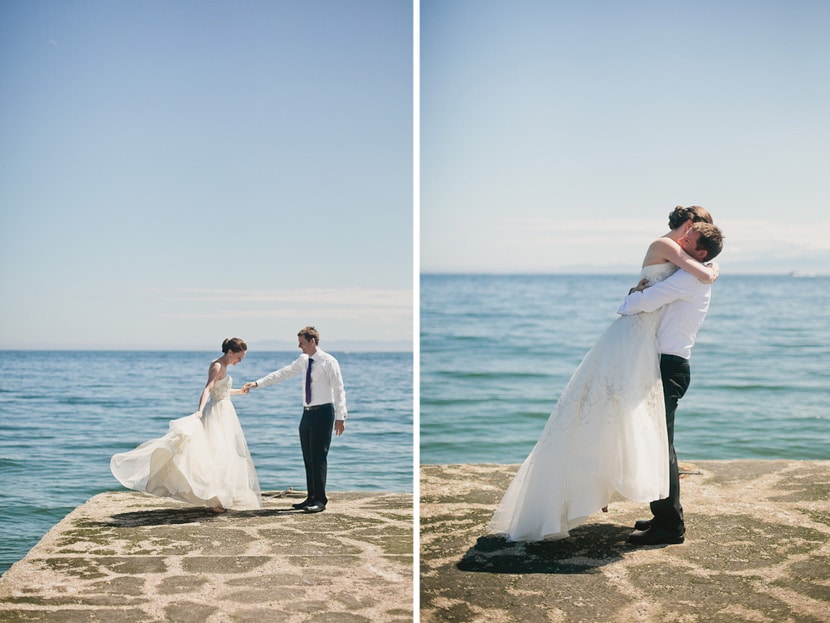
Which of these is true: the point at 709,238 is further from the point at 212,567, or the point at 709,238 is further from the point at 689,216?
the point at 212,567

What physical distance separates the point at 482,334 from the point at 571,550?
1672 centimetres

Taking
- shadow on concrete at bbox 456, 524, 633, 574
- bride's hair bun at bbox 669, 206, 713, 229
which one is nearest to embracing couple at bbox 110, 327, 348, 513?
shadow on concrete at bbox 456, 524, 633, 574

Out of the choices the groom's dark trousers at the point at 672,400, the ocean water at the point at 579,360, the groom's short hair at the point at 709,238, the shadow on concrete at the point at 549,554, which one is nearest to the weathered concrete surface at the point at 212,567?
the shadow on concrete at the point at 549,554

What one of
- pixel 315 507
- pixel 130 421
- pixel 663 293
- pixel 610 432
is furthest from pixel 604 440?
pixel 130 421

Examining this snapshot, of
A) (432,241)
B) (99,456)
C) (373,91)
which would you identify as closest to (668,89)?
(432,241)

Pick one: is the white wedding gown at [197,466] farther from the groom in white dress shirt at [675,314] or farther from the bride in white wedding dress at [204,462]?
the groom in white dress shirt at [675,314]

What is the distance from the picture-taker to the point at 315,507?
4.53m

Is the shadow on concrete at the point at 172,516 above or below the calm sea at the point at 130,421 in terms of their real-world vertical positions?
above

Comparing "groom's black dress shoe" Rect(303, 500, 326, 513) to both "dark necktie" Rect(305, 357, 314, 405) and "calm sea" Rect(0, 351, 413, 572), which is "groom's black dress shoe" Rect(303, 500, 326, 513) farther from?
"calm sea" Rect(0, 351, 413, 572)

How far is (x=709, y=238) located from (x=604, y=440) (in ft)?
2.57

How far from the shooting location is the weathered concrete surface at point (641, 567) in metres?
3.09

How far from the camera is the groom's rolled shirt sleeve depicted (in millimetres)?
3395

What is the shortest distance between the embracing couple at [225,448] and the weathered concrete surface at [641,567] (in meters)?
0.68

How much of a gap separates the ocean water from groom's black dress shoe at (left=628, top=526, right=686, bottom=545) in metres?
5.80
